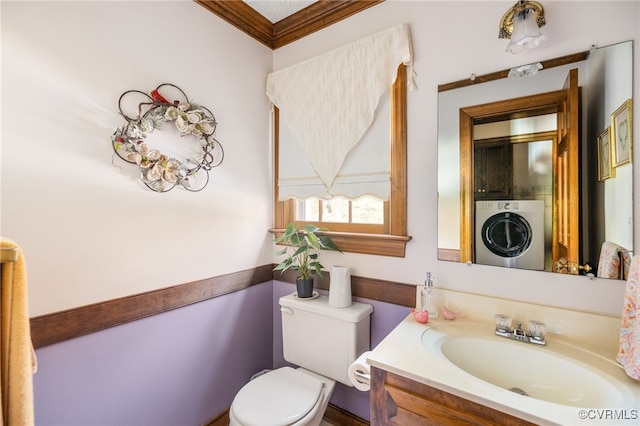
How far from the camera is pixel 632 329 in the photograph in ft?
2.87

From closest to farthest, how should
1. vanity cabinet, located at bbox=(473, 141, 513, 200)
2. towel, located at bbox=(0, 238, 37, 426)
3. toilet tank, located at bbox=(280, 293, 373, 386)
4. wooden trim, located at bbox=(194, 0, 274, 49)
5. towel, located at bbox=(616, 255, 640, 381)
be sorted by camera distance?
1. towel, located at bbox=(0, 238, 37, 426)
2. towel, located at bbox=(616, 255, 640, 381)
3. vanity cabinet, located at bbox=(473, 141, 513, 200)
4. toilet tank, located at bbox=(280, 293, 373, 386)
5. wooden trim, located at bbox=(194, 0, 274, 49)

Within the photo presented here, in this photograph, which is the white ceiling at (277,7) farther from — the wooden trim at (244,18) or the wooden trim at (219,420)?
the wooden trim at (219,420)

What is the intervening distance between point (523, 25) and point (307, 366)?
1818 mm

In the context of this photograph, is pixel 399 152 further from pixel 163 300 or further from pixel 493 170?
pixel 163 300

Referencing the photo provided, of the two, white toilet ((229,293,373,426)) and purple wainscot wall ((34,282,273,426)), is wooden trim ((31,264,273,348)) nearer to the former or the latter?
purple wainscot wall ((34,282,273,426))

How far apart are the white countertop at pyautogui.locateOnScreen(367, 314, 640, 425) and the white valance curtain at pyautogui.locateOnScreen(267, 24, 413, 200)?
692 mm

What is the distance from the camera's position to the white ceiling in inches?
64.3

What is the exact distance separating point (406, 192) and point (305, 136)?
2.33ft

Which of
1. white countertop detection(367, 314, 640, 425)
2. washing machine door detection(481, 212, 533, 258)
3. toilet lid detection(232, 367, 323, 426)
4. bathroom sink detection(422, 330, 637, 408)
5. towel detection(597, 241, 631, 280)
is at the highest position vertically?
washing machine door detection(481, 212, 533, 258)

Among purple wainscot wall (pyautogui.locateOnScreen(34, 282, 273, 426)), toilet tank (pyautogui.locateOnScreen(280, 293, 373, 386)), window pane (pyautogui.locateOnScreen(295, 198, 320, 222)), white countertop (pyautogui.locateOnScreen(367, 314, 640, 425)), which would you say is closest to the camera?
white countertop (pyautogui.locateOnScreen(367, 314, 640, 425))

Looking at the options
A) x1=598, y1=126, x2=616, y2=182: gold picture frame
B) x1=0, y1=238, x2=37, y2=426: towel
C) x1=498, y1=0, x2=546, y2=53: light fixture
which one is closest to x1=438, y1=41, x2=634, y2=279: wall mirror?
x1=598, y1=126, x2=616, y2=182: gold picture frame

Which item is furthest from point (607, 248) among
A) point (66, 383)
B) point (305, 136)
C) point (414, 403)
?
point (66, 383)

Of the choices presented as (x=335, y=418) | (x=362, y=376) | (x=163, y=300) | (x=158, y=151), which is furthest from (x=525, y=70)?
(x=335, y=418)

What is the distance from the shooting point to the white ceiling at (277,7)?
163 cm
